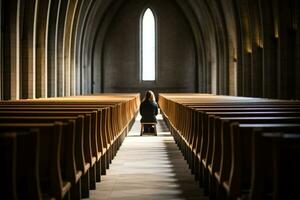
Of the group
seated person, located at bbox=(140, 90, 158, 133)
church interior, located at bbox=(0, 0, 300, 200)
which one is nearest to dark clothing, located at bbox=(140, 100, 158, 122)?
seated person, located at bbox=(140, 90, 158, 133)

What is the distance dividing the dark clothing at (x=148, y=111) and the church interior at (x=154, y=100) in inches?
19.1

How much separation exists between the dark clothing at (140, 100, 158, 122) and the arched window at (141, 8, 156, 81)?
22059mm

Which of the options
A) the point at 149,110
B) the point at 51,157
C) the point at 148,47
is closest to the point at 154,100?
the point at 149,110

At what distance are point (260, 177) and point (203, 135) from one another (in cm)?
327

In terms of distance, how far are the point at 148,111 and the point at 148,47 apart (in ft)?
74.2

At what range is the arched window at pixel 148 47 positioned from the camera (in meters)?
37.4

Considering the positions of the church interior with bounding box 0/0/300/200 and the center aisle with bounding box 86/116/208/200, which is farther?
the center aisle with bounding box 86/116/208/200

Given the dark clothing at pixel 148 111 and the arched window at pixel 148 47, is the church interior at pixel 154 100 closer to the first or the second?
the arched window at pixel 148 47

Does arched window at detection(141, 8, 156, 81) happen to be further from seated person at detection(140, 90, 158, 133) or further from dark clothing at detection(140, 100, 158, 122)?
dark clothing at detection(140, 100, 158, 122)

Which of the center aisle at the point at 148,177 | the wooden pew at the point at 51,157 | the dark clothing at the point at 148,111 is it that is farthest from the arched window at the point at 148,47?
the wooden pew at the point at 51,157

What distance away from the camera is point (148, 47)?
37844mm

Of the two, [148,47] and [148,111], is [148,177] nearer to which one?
[148,111]

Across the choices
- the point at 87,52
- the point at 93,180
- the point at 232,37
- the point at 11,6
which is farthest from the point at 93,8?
the point at 93,180

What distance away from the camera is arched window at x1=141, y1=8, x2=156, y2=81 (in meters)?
37.4
